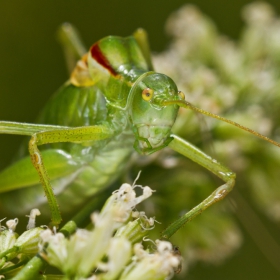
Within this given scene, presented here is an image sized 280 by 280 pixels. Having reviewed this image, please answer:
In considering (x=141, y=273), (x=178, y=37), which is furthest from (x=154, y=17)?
(x=141, y=273)

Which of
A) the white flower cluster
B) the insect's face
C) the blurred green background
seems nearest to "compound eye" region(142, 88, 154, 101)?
the insect's face

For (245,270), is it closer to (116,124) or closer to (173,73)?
(173,73)

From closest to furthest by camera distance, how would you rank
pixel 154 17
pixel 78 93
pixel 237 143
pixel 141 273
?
pixel 141 273
pixel 78 93
pixel 237 143
pixel 154 17

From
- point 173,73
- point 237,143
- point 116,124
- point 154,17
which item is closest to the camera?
point 116,124

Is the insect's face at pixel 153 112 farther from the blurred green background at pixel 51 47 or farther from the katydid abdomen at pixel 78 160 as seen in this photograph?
the blurred green background at pixel 51 47

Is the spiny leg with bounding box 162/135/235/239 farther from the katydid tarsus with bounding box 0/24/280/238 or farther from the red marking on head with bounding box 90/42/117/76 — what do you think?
the red marking on head with bounding box 90/42/117/76

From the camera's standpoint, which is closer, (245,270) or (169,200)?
(169,200)

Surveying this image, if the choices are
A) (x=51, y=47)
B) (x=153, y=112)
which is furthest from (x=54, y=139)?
(x=51, y=47)

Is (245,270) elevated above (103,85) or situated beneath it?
situated beneath
